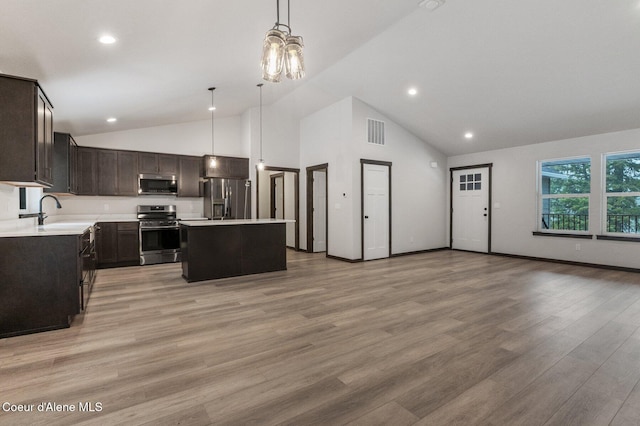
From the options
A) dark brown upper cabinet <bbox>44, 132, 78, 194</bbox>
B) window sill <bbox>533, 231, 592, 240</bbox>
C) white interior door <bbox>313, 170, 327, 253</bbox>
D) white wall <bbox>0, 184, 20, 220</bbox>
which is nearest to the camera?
white wall <bbox>0, 184, 20, 220</bbox>

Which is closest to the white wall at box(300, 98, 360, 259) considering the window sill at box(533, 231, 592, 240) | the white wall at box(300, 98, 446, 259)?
the white wall at box(300, 98, 446, 259)

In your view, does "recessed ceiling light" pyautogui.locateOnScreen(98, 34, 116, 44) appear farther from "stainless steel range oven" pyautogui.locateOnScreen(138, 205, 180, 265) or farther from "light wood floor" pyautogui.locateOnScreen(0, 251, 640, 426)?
"stainless steel range oven" pyautogui.locateOnScreen(138, 205, 180, 265)

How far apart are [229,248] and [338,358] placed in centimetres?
320

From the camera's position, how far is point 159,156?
6699 millimetres

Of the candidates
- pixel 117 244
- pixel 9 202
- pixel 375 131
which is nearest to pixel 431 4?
pixel 375 131

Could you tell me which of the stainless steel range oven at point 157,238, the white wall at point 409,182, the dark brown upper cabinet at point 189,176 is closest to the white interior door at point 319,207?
the white wall at point 409,182

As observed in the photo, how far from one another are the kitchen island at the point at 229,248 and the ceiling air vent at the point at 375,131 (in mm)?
2765

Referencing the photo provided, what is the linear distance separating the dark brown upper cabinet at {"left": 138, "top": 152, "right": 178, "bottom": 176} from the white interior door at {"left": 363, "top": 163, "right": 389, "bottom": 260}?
4.09 m

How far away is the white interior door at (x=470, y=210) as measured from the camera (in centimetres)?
774

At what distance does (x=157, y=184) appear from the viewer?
21.8ft

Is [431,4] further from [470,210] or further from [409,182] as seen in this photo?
[470,210]

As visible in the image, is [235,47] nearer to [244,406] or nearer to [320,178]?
[244,406]

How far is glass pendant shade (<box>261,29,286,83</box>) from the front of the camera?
7.02 ft

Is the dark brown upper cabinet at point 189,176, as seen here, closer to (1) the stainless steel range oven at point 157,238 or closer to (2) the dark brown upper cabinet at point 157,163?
(2) the dark brown upper cabinet at point 157,163
